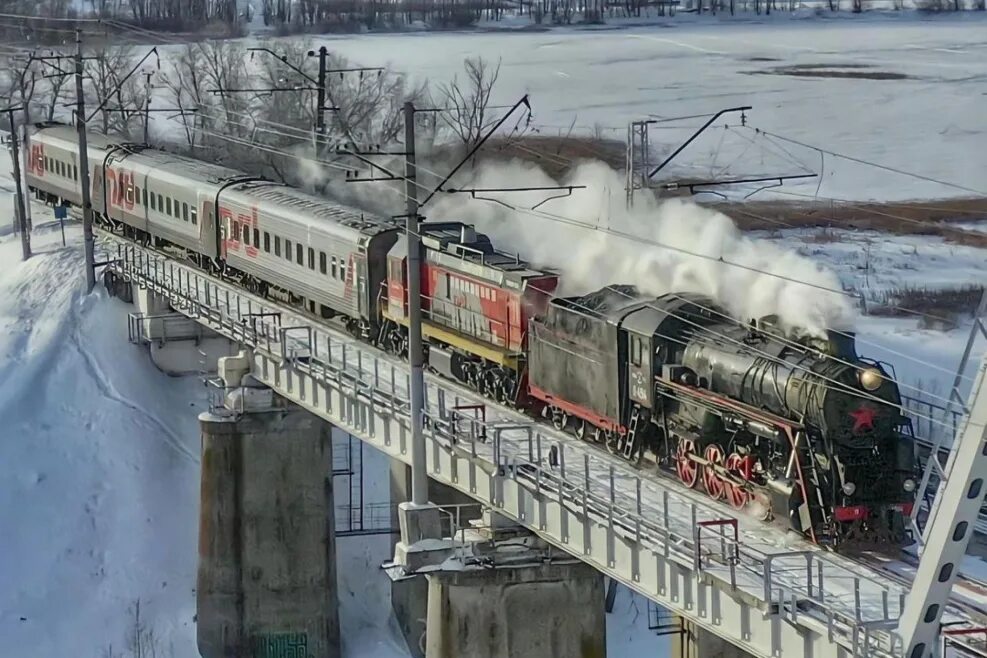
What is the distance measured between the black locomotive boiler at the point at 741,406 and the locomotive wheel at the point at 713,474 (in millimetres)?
20

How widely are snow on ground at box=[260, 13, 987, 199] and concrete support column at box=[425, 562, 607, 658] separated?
3100 centimetres

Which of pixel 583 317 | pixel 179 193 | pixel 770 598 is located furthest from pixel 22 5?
pixel 770 598

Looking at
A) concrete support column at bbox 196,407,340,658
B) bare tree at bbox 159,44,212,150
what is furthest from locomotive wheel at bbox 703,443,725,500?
bare tree at bbox 159,44,212,150

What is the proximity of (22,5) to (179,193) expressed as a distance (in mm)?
51504

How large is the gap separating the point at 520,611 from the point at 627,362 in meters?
4.62

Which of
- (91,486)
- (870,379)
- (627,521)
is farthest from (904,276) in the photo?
(627,521)

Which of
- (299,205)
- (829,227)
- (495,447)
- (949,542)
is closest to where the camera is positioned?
(949,542)

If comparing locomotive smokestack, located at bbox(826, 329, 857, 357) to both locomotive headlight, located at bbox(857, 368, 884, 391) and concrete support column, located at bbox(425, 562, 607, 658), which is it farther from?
concrete support column, located at bbox(425, 562, 607, 658)

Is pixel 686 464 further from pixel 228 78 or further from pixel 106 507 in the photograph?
pixel 228 78

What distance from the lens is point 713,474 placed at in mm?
24672

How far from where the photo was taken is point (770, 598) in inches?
779

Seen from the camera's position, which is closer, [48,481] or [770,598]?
[770,598]

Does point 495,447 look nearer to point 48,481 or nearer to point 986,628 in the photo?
point 986,628

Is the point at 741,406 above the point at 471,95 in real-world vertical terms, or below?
below
